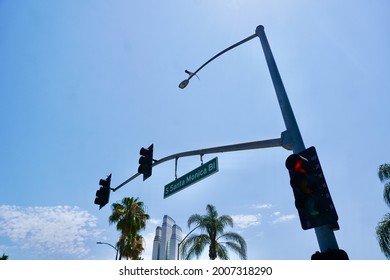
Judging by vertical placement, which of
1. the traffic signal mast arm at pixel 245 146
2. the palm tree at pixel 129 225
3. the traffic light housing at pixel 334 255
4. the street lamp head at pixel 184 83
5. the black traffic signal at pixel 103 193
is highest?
the palm tree at pixel 129 225

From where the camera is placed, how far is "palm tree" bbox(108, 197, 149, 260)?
27.4 metres

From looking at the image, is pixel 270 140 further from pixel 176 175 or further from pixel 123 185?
pixel 123 185

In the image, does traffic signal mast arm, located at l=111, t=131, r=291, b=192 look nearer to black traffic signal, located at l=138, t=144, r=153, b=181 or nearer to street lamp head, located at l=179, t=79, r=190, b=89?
black traffic signal, located at l=138, t=144, r=153, b=181

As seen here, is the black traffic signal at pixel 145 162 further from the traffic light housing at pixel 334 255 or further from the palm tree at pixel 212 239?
the palm tree at pixel 212 239

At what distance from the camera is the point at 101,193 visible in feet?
31.4

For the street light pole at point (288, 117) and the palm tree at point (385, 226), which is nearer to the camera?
the street light pole at point (288, 117)

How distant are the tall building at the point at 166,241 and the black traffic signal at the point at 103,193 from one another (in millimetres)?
107552

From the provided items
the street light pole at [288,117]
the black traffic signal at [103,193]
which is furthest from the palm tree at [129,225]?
Result: the street light pole at [288,117]

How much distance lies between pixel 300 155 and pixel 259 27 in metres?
3.78

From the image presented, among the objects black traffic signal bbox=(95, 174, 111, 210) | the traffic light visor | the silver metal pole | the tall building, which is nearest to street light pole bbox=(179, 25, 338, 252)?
the silver metal pole

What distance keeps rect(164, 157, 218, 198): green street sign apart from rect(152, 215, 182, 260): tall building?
109494 mm

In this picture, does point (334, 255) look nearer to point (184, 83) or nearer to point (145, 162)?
point (145, 162)

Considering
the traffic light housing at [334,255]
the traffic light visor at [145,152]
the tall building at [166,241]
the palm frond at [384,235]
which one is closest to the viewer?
the traffic light housing at [334,255]

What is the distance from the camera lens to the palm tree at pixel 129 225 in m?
27.4
